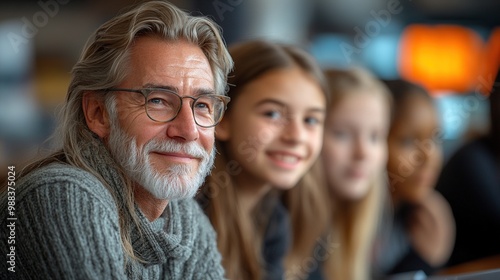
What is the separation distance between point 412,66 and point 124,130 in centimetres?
90

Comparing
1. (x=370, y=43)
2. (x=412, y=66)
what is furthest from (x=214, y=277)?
(x=412, y=66)

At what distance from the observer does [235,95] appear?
3.74 ft

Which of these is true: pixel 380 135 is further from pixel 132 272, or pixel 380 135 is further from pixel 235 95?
pixel 132 272

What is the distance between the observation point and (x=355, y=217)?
1.50m

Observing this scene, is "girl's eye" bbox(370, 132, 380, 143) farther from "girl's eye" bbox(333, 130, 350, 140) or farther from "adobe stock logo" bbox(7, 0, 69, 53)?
"adobe stock logo" bbox(7, 0, 69, 53)

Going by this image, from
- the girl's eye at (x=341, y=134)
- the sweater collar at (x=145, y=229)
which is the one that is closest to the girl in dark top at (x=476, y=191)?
the girl's eye at (x=341, y=134)

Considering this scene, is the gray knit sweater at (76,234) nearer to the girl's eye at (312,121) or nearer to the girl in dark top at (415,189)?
the girl's eye at (312,121)

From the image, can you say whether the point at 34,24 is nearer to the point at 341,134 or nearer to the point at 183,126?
the point at 183,126

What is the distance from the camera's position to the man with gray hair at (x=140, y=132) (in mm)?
917

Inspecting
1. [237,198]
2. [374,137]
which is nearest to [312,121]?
[237,198]

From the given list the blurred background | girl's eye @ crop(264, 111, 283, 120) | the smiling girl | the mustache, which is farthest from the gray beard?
the smiling girl

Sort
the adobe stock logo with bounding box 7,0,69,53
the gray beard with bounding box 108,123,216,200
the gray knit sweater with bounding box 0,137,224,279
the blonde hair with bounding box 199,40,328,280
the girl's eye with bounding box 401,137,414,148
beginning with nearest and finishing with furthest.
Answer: the gray knit sweater with bounding box 0,137,224,279
the gray beard with bounding box 108,123,216,200
the adobe stock logo with bounding box 7,0,69,53
the blonde hair with bounding box 199,40,328,280
the girl's eye with bounding box 401,137,414,148

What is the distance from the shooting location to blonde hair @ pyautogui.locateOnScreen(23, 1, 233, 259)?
3.03 ft

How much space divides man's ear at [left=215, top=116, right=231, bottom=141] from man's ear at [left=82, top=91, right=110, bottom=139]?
0.20 meters
